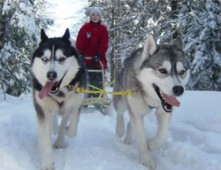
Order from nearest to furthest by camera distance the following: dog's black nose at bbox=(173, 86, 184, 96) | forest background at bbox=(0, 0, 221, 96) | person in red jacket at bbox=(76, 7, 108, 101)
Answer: dog's black nose at bbox=(173, 86, 184, 96) → person in red jacket at bbox=(76, 7, 108, 101) → forest background at bbox=(0, 0, 221, 96)

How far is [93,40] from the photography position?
7.27m

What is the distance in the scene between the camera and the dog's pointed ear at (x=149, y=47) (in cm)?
406

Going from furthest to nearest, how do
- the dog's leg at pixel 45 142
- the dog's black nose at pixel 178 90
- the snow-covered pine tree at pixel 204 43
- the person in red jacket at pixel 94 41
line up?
the snow-covered pine tree at pixel 204 43, the person in red jacket at pixel 94 41, the dog's leg at pixel 45 142, the dog's black nose at pixel 178 90

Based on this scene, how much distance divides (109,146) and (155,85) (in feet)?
4.08

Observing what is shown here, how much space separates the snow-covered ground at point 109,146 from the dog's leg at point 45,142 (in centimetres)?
15

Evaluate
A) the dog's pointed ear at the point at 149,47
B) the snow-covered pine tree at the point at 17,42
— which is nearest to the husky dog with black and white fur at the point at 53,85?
the dog's pointed ear at the point at 149,47

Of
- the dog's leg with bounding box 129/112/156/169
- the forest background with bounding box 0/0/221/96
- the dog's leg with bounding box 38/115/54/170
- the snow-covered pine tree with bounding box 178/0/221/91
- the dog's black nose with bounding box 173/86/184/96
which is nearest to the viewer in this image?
the dog's black nose with bounding box 173/86/184/96

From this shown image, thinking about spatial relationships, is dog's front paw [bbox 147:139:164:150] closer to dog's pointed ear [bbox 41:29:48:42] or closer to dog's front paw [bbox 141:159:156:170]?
dog's front paw [bbox 141:159:156:170]

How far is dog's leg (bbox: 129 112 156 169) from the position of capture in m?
4.02

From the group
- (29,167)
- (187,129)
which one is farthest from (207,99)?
(29,167)

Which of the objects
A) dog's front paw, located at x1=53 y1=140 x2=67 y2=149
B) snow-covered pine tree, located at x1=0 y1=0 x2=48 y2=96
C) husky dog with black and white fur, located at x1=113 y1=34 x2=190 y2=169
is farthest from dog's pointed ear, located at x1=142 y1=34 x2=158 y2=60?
snow-covered pine tree, located at x1=0 y1=0 x2=48 y2=96

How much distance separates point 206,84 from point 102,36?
6812mm

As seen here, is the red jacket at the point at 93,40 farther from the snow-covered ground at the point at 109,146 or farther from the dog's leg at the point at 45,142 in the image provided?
the dog's leg at the point at 45,142

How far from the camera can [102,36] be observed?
729 cm
